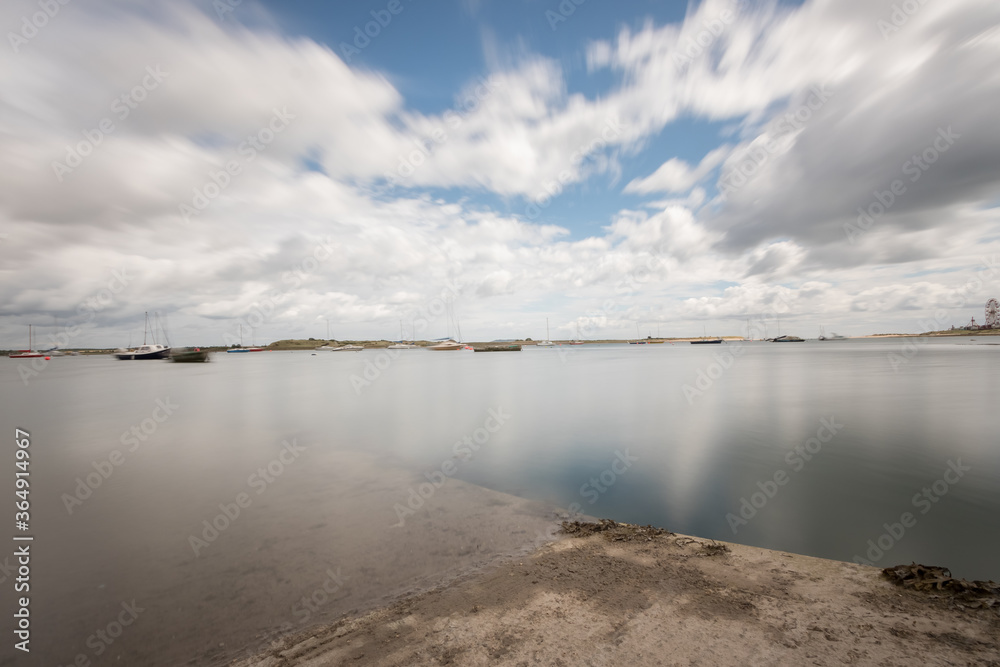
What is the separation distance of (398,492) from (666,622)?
8.13 metres

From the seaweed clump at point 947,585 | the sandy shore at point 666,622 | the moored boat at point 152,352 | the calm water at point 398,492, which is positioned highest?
the moored boat at point 152,352

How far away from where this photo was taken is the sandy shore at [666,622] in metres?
4.29

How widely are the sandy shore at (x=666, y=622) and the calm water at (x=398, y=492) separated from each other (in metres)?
1.14

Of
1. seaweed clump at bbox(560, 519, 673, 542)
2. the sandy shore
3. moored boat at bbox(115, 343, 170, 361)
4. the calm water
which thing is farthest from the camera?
moored boat at bbox(115, 343, 170, 361)

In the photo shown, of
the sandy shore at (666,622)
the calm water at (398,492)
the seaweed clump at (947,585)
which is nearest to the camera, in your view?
the sandy shore at (666,622)

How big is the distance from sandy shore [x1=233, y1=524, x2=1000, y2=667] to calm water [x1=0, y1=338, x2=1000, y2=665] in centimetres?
114

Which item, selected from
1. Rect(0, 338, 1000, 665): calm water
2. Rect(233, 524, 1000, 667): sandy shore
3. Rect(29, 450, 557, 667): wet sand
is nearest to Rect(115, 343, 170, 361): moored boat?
Rect(0, 338, 1000, 665): calm water

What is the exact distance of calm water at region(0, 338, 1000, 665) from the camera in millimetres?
6277

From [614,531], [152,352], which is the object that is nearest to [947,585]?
[614,531]

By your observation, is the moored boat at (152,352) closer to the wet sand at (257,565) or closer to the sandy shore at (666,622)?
the wet sand at (257,565)

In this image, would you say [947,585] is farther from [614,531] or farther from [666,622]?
[614,531]

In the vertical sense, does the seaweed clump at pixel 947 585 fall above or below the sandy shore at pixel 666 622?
above

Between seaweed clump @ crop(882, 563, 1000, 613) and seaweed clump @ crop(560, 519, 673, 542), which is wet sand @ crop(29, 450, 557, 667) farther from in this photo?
seaweed clump @ crop(882, 563, 1000, 613)

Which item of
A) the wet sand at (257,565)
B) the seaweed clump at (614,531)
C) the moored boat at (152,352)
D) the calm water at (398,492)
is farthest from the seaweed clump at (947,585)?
the moored boat at (152,352)
